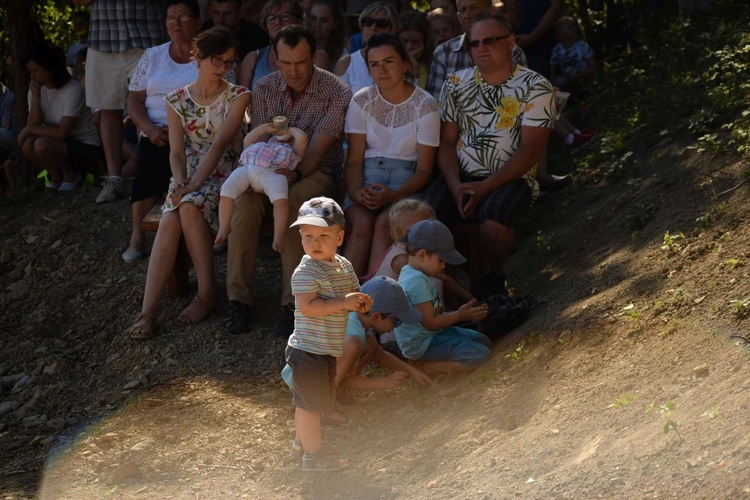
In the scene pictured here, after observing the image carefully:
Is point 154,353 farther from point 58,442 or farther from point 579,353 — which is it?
point 579,353

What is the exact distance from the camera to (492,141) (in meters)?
7.36

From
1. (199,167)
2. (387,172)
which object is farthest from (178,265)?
(387,172)

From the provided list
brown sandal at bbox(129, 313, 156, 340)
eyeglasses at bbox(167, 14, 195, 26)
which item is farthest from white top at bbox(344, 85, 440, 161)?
brown sandal at bbox(129, 313, 156, 340)

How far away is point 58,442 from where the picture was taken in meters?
6.33

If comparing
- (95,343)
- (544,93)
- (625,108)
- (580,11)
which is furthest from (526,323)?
(580,11)

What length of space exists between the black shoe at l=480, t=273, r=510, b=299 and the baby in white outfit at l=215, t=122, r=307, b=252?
140 cm

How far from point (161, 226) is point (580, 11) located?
25.2ft

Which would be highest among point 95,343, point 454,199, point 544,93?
point 544,93

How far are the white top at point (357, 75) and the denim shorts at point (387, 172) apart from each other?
3.59 feet

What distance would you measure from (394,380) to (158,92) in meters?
3.69

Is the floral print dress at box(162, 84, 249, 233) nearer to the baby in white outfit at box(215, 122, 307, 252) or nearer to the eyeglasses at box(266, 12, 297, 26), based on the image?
the baby in white outfit at box(215, 122, 307, 252)

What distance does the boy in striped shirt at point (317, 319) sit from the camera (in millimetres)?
5270

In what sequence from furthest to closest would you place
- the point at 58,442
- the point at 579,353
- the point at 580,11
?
the point at 580,11 → the point at 58,442 → the point at 579,353

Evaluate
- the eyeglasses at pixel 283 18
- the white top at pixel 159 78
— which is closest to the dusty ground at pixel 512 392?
the white top at pixel 159 78
